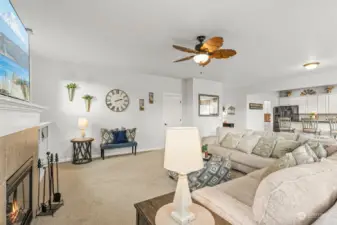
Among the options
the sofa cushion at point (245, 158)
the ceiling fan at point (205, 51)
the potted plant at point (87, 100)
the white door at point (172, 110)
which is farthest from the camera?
the white door at point (172, 110)

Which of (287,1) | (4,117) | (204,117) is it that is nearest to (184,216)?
(4,117)

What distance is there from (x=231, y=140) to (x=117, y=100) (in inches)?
127

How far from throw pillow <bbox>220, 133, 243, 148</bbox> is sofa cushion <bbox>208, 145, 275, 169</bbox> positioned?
0.33 feet

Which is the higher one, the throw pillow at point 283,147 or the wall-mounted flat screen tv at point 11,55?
the wall-mounted flat screen tv at point 11,55

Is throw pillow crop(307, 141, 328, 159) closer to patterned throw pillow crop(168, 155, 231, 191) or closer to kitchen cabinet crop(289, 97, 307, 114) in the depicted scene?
patterned throw pillow crop(168, 155, 231, 191)

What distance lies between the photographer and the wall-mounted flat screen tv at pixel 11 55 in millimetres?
1187

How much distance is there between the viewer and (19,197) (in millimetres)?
1634

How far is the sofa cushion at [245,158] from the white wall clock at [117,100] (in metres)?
2.79

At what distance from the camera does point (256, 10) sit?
2.00 meters

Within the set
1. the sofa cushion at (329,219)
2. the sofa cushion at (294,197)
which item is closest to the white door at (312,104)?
the sofa cushion at (294,197)

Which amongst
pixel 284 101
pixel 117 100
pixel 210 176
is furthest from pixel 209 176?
pixel 284 101

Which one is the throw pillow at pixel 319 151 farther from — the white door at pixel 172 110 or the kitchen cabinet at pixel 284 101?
the kitchen cabinet at pixel 284 101

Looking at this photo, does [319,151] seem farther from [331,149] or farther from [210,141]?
[210,141]

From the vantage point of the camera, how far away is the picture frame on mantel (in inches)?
229
